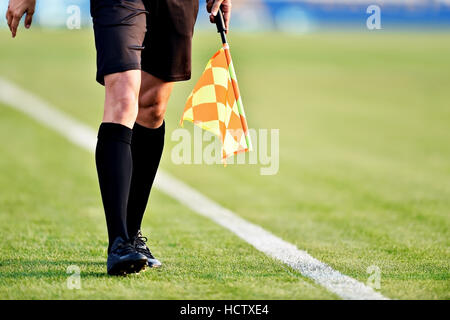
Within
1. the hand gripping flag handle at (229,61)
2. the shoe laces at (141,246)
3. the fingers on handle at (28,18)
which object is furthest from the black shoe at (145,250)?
the fingers on handle at (28,18)

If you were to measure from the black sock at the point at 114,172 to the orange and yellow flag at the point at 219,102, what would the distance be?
551 millimetres

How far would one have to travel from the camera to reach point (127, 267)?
3.63 meters

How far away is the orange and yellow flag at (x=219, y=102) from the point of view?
A: 167 inches

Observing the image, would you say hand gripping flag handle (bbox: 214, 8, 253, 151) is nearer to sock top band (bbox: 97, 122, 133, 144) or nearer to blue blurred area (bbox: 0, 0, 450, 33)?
sock top band (bbox: 97, 122, 133, 144)

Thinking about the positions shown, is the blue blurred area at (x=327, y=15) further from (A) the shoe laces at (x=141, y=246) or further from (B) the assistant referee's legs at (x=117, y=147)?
(B) the assistant referee's legs at (x=117, y=147)

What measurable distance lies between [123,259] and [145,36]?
113 cm

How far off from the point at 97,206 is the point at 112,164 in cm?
259

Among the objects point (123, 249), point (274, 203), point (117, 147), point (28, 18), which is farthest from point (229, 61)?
point (274, 203)

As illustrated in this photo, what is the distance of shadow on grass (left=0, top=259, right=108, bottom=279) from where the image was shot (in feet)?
12.2

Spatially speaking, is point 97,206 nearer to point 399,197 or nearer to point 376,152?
point 399,197

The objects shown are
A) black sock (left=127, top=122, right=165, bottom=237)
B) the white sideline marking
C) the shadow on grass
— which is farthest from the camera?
black sock (left=127, top=122, right=165, bottom=237)

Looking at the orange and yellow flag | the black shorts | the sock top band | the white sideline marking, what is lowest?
the white sideline marking

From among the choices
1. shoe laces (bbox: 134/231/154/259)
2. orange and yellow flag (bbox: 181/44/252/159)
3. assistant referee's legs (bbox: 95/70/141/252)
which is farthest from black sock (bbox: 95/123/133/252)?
orange and yellow flag (bbox: 181/44/252/159)
